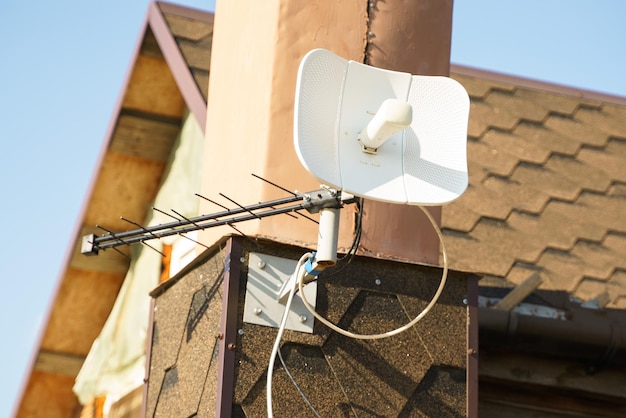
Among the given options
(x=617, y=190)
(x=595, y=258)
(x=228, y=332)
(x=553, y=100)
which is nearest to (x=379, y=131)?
(x=228, y=332)

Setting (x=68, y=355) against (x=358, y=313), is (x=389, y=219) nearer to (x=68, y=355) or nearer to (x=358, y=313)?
(x=358, y=313)

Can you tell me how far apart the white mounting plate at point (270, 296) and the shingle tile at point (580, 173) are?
9.98ft

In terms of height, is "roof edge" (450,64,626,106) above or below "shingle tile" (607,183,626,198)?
above

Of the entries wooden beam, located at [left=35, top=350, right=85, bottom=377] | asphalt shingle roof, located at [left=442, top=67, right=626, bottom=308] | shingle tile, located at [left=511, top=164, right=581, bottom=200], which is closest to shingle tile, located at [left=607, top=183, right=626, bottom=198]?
asphalt shingle roof, located at [left=442, top=67, right=626, bottom=308]

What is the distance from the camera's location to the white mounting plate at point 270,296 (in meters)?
4.07

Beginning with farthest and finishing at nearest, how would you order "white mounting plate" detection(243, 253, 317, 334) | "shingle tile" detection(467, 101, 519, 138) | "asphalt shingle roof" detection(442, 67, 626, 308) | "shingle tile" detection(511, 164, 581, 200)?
"shingle tile" detection(467, 101, 519, 138) → "shingle tile" detection(511, 164, 581, 200) → "asphalt shingle roof" detection(442, 67, 626, 308) → "white mounting plate" detection(243, 253, 317, 334)

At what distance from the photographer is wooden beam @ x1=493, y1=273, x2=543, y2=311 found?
5.35 m

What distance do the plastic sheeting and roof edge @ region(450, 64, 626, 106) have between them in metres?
1.86

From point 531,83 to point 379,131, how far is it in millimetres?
4012

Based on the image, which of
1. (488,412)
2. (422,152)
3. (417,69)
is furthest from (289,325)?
(488,412)

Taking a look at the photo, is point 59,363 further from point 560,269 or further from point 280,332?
point 280,332

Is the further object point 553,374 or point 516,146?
point 516,146

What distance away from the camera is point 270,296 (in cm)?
411

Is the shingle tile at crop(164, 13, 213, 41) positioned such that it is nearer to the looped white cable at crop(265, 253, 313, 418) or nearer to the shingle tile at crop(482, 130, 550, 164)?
the shingle tile at crop(482, 130, 550, 164)
